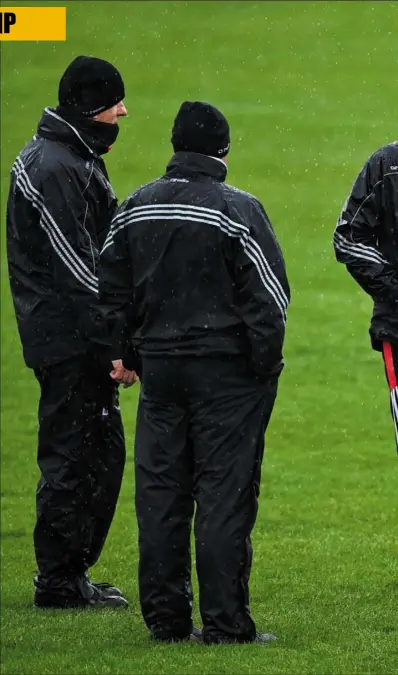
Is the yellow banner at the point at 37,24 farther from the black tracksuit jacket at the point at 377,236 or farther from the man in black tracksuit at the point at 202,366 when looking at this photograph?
the man in black tracksuit at the point at 202,366

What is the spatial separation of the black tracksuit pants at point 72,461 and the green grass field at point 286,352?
1.08ft

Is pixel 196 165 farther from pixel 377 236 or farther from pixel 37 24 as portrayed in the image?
pixel 37 24

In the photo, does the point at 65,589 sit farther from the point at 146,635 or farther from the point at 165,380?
the point at 165,380

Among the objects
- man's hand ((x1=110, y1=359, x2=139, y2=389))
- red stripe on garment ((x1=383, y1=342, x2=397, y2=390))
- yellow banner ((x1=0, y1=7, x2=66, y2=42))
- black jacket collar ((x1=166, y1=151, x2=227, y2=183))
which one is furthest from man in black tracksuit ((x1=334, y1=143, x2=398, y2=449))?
yellow banner ((x1=0, y1=7, x2=66, y2=42))

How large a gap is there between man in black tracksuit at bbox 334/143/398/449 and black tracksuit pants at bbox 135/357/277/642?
2.17 feet

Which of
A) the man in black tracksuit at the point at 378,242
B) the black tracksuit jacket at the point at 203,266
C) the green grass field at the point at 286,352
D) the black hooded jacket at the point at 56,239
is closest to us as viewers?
the black tracksuit jacket at the point at 203,266

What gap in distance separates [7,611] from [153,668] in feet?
4.59

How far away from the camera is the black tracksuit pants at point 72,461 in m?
7.09

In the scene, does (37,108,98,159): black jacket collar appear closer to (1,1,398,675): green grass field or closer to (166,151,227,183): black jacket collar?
(166,151,227,183): black jacket collar

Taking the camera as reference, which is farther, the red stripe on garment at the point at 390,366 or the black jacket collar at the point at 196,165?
the red stripe on garment at the point at 390,366

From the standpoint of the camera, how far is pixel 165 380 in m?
6.24

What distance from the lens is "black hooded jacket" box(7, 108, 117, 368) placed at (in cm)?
695

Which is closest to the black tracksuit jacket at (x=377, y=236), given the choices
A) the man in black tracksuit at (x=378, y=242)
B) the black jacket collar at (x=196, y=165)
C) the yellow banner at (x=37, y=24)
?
the man in black tracksuit at (x=378, y=242)

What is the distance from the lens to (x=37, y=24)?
24.5 m
